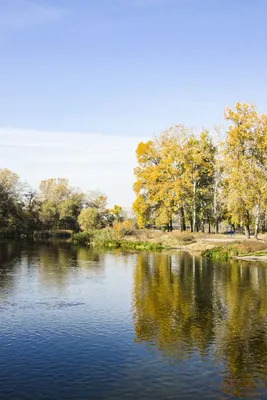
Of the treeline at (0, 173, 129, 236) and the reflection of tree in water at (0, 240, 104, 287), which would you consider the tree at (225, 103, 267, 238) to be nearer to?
the reflection of tree in water at (0, 240, 104, 287)

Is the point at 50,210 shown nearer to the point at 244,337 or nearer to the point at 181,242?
the point at 181,242

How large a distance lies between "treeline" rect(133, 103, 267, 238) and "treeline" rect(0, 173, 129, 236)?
12908 mm

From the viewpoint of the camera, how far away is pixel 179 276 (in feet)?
123

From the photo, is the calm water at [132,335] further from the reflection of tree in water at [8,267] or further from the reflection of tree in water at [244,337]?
the reflection of tree in water at [8,267]

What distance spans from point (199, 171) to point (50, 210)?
42069 millimetres

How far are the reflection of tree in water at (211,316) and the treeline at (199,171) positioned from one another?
67.7 feet

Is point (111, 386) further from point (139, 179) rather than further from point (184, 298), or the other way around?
point (139, 179)

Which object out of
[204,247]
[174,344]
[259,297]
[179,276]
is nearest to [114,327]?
[174,344]

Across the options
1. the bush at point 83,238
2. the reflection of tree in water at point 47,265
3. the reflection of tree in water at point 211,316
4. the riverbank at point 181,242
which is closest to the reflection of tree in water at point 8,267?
the reflection of tree in water at point 47,265

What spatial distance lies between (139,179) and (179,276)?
3597cm

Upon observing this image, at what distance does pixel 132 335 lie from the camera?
2083 cm

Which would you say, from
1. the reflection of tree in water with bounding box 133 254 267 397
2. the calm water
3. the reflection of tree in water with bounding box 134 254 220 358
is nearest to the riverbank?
the reflection of tree in water with bounding box 134 254 220 358

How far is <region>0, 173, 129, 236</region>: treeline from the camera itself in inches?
3450

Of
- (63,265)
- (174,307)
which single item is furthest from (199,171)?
(174,307)
